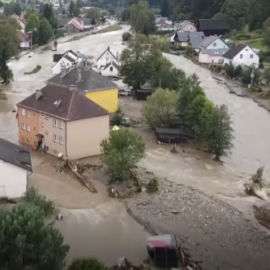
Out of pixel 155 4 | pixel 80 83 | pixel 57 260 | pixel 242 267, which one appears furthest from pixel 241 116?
pixel 155 4

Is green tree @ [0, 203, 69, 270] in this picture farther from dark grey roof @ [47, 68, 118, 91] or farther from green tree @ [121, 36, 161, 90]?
green tree @ [121, 36, 161, 90]

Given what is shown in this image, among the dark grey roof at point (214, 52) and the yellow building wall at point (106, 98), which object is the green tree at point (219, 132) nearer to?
the yellow building wall at point (106, 98)

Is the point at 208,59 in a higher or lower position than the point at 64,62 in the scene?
lower

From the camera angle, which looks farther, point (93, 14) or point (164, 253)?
point (93, 14)

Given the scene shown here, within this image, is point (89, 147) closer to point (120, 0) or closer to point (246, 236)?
point (246, 236)

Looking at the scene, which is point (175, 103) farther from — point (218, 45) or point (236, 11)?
point (236, 11)

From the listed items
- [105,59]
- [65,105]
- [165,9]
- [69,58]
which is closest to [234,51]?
[105,59]
